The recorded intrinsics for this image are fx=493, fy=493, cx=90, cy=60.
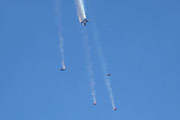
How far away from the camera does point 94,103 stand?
9112 cm

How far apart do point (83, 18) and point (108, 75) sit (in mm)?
11380

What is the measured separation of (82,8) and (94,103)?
19.0m

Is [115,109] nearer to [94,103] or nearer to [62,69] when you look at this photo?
[94,103]

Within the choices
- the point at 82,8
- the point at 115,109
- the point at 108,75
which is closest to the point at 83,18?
the point at 82,8

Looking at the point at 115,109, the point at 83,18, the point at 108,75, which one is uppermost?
the point at 83,18

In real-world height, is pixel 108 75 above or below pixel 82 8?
below

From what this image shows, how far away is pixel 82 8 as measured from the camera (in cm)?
8225

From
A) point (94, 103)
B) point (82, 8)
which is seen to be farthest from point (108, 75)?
point (82, 8)

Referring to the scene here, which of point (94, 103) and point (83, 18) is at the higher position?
point (83, 18)

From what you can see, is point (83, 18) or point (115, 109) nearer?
point (83, 18)

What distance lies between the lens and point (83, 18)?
86.9 meters

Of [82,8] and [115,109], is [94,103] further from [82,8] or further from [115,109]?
[82,8]

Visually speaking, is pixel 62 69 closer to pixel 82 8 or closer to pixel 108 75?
pixel 108 75

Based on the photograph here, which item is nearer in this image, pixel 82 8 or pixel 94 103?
pixel 82 8
